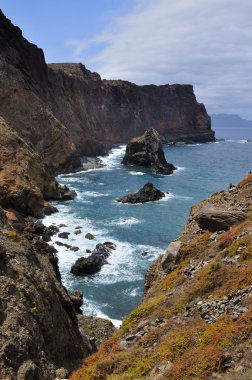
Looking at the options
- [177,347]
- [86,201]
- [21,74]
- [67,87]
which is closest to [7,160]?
[86,201]

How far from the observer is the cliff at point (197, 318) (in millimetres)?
12570

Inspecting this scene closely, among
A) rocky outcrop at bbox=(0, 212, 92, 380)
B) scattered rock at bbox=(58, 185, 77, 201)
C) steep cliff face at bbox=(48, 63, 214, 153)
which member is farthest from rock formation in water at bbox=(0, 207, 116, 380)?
steep cliff face at bbox=(48, 63, 214, 153)

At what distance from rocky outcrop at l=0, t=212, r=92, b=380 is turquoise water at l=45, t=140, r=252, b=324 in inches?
579

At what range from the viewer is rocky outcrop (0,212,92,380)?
14328 millimetres

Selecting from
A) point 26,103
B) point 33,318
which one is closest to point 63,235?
point 33,318

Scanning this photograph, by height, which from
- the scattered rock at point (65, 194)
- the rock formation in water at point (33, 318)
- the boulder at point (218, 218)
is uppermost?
the boulder at point (218, 218)

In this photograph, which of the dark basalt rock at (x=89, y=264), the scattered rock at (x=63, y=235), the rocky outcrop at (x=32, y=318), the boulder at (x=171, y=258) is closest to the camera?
the rocky outcrop at (x=32, y=318)

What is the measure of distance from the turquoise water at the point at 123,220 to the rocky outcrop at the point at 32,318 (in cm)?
1469

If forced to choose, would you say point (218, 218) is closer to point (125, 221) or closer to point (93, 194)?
point (125, 221)

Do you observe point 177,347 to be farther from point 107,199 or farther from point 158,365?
point 107,199

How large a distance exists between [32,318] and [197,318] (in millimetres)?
6616

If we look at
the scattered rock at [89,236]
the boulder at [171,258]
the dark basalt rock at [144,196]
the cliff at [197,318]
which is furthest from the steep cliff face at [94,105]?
the cliff at [197,318]

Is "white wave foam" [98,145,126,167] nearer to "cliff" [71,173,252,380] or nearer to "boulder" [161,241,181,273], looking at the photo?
"boulder" [161,241,181,273]

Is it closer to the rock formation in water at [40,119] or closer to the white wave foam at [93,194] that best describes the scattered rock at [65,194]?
the rock formation in water at [40,119]
